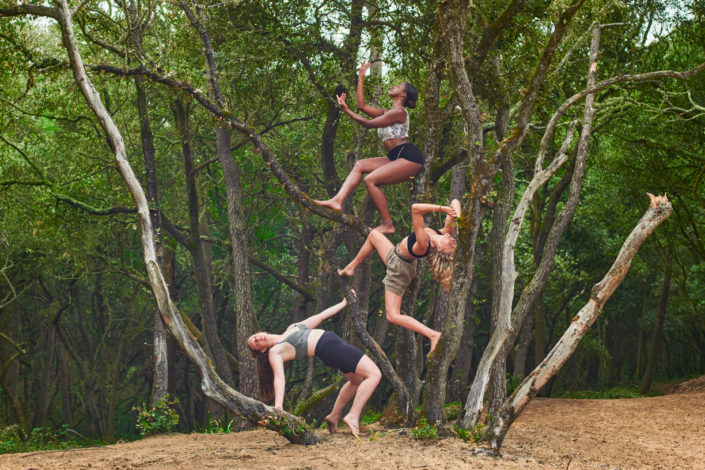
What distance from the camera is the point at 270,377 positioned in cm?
879

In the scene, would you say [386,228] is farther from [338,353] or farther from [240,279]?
[240,279]

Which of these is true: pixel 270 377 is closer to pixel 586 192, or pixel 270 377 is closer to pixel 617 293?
pixel 586 192

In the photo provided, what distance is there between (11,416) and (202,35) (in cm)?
1945

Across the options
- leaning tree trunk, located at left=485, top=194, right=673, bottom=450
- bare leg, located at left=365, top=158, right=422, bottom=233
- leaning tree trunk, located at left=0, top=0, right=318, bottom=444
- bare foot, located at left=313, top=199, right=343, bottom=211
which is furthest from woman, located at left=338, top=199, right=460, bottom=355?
leaning tree trunk, located at left=0, top=0, right=318, bottom=444

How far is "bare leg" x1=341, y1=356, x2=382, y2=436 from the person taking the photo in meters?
8.31

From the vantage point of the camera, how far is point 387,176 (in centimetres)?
922

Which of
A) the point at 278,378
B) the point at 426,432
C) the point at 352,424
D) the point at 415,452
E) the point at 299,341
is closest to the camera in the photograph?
the point at 415,452

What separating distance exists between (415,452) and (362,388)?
1572 mm

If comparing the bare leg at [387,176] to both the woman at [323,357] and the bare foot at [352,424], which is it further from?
the bare foot at [352,424]

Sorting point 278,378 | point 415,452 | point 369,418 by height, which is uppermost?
point 278,378

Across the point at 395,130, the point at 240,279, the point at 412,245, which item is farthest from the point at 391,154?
the point at 240,279

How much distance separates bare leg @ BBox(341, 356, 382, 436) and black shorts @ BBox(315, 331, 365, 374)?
0.09 metres

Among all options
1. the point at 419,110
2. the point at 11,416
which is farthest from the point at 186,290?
the point at 419,110

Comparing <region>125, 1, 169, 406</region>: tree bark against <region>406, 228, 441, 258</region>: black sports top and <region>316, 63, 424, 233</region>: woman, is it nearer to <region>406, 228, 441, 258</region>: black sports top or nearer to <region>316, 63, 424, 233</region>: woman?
<region>316, 63, 424, 233</region>: woman
